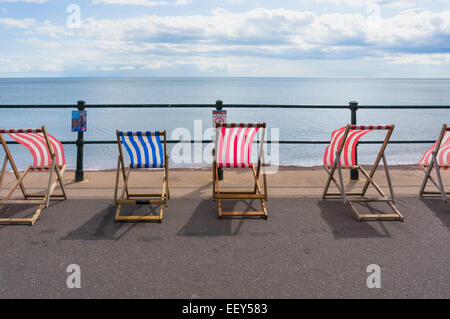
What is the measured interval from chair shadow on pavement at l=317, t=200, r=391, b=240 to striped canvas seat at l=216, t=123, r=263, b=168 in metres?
1.29

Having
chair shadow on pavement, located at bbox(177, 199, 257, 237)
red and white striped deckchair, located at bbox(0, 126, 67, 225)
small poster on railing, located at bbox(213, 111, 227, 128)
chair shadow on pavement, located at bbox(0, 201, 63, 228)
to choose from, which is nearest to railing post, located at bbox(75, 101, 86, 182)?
red and white striped deckchair, located at bbox(0, 126, 67, 225)

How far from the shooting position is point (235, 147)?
5891 millimetres

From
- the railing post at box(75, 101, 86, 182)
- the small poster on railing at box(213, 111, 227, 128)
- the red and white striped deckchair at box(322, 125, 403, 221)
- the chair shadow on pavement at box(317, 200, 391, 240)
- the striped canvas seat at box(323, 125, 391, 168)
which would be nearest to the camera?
the chair shadow on pavement at box(317, 200, 391, 240)

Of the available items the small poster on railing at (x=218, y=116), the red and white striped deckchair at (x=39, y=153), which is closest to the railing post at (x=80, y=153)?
the red and white striped deckchair at (x=39, y=153)

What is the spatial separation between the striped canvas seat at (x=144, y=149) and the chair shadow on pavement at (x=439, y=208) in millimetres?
3814

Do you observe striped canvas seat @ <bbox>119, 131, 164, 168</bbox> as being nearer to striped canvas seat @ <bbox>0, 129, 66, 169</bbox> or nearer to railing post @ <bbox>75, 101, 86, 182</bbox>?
striped canvas seat @ <bbox>0, 129, 66, 169</bbox>

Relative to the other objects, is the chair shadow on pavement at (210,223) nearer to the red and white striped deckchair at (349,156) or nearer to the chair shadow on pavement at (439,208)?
the red and white striped deckchair at (349,156)

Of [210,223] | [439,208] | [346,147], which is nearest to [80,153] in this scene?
[210,223]

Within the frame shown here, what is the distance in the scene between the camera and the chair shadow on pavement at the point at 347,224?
4.71 meters

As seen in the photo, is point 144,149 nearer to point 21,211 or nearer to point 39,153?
point 39,153

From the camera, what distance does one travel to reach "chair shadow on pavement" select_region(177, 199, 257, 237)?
4.74 m
